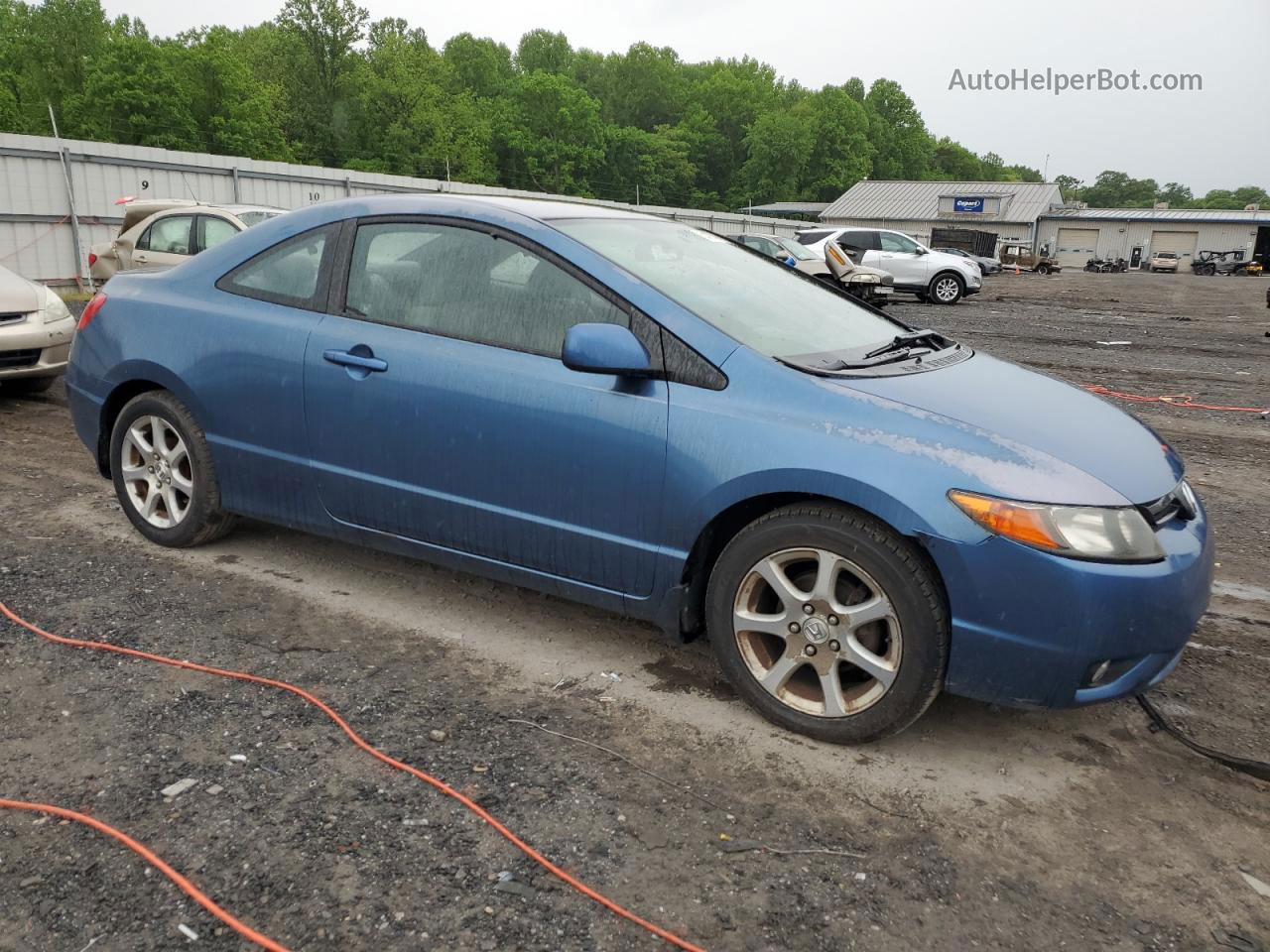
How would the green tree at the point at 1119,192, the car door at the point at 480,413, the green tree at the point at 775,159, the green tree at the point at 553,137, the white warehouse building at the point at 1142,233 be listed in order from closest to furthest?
the car door at the point at 480,413 < the white warehouse building at the point at 1142,233 < the green tree at the point at 553,137 < the green tree at the point at 775,159 < the green tree at the point at 1119,192

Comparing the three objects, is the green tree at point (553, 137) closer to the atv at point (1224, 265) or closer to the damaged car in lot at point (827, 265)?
the atv at point (1224, 265)

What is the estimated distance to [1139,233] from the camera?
7531 cm

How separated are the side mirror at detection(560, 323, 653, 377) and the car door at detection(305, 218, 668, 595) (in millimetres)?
91

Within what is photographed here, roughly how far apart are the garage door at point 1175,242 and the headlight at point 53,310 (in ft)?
262

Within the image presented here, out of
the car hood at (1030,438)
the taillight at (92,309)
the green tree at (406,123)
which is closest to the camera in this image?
the car hood at (1030,438)

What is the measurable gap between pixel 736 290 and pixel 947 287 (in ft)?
71.7

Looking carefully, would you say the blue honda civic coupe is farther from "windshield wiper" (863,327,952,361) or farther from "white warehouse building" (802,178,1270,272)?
"white warehouse building" (802,178,1270,272)

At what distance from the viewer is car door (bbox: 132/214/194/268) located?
11969mm

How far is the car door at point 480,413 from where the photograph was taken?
10.5 feet

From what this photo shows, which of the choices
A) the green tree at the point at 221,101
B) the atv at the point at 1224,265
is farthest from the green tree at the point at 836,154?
the green tree at the point at 221,101

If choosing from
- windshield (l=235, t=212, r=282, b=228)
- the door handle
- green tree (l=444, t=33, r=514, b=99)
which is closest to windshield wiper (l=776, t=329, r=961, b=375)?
the door handle

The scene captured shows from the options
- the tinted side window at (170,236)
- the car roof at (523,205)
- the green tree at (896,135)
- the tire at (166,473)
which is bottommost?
the tire at (166,473)

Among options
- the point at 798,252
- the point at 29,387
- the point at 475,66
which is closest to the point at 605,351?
the point at 29,387

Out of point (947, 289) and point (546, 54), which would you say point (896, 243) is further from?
point (546, 54)
